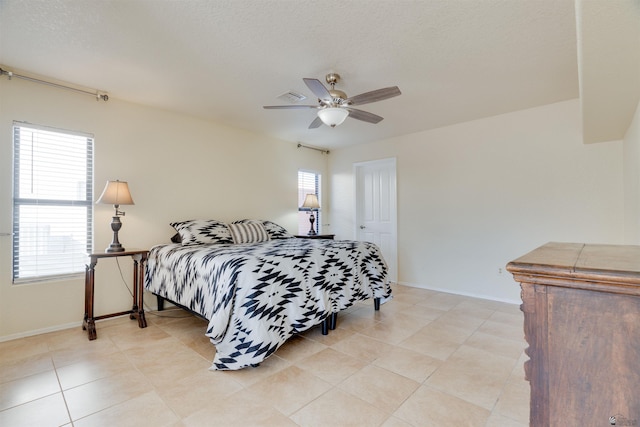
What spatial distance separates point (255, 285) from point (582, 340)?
70.3 inches

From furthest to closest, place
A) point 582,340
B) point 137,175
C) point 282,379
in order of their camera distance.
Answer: point 137,175 < point 282,379 < point 582,340

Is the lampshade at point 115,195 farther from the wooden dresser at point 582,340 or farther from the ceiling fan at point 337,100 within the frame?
the wooden dresser at point 582,340

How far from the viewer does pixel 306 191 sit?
5371 millimetres

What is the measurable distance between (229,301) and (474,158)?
3.60 metres

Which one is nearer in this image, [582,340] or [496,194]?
[582,340]

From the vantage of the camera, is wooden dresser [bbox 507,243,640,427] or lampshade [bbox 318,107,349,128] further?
lampshade [bbox 318,107,349,128]

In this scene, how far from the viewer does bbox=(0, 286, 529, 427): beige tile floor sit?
159cm

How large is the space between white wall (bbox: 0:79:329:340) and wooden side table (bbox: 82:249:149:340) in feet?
0.92

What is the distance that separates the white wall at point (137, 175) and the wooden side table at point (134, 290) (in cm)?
28

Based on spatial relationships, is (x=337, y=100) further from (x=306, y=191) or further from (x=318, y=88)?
(x=306, y=191)

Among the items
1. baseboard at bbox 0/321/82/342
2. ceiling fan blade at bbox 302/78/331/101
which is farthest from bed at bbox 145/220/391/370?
ceiling fan blade at bbox 302/78/331/101

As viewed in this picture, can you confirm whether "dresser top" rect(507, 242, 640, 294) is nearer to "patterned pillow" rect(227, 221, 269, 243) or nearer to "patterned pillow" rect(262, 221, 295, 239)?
"patterned pillow" rect(227, 221, 269, 243)

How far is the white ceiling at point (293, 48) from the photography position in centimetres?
184

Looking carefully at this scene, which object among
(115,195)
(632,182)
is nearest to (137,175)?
(115,195)
